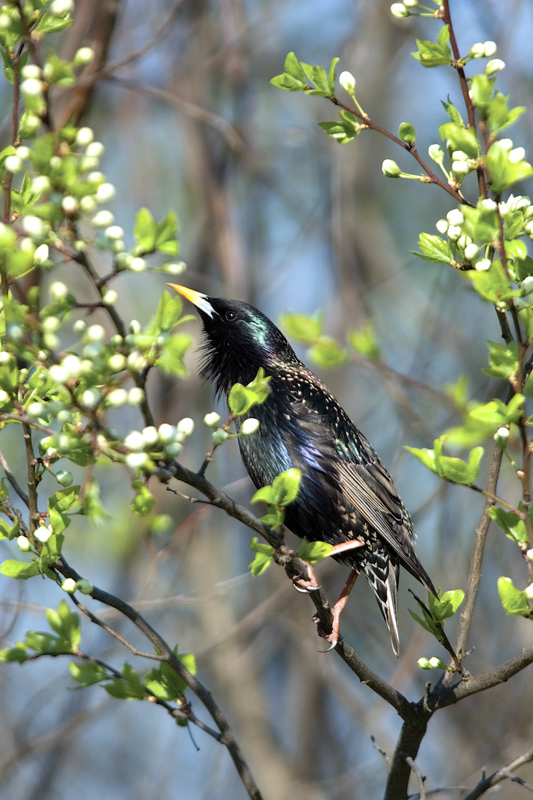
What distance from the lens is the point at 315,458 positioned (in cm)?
335

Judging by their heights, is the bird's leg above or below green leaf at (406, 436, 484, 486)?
below

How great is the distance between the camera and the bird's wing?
335 cm

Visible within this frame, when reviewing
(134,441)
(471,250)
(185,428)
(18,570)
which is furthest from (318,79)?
(18,570)

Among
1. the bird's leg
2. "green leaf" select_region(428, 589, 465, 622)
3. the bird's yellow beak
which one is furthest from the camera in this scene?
the bird's yellow beak

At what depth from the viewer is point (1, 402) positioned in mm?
1676

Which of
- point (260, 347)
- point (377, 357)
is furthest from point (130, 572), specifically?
point (377, 357)

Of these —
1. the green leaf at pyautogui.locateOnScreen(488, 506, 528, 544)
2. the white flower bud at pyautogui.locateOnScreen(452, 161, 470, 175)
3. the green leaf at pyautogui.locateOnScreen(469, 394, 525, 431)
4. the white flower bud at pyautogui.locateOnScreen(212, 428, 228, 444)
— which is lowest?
the green leaf at pyautogui.locateOnScreen(488, 506, 528, 544)

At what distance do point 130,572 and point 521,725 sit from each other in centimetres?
237

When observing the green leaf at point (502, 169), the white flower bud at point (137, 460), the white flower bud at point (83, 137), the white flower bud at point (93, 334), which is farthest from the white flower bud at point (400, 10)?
the white flower bud at point (137, 460)

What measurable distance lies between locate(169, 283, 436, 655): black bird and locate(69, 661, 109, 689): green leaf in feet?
4.47

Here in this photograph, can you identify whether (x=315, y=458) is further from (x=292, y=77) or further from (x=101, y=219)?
(x=101, y=219)

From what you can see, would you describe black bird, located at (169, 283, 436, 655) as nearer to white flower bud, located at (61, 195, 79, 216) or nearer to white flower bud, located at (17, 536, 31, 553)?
white flower bud, located at (17, 536, 31, 553)

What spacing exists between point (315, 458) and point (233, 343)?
2.03 feet

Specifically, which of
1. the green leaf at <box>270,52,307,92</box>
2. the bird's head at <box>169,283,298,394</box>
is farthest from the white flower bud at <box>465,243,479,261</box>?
the bird's head at <box>169,283,298,394</box>
